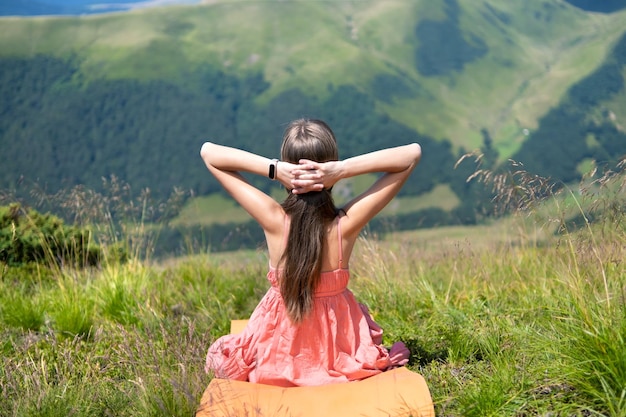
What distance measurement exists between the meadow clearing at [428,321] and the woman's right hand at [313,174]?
3.06 ft

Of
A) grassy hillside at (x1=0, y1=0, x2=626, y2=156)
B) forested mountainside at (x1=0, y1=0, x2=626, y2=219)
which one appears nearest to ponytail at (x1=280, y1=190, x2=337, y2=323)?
forested mountainside at (x1=0, y1=0, x2=626, y2=219)

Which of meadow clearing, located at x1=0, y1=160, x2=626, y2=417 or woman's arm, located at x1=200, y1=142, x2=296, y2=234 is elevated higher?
woman's arm, located at x1=200, y1=142, x2=296, y2=234

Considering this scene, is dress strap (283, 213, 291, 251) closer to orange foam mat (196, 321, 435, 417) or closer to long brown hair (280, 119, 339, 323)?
long brown hair (280, 119, 339, 323)

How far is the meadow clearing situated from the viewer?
8.87ft

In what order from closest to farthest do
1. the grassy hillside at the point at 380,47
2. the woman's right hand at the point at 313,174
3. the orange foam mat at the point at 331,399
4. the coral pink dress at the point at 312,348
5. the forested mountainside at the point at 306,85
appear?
the orange foam mat at the point at 331,399
the woman's right hand at the point at 313,174
the coral pink dress at the point at 312,348
the forested mountainside at the point at 306,85
the grassy hillside at the point at 380,47

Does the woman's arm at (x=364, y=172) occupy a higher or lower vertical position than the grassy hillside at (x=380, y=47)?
higher

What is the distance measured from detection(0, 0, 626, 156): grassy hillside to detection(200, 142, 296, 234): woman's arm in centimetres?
9100

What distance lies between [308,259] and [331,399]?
0.63 metres

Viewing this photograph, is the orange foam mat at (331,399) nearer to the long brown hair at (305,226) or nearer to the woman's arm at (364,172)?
the long brown hair at (305,226)

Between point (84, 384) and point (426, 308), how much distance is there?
7.56ft

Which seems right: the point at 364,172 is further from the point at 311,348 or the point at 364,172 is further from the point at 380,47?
the point at 380,47

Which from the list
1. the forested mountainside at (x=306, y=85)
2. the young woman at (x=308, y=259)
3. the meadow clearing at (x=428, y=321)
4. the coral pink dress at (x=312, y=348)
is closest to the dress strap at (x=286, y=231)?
the young woman at (x=308, y=259)

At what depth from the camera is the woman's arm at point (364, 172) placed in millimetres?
2926

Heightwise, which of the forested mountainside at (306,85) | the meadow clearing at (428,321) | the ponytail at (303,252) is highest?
the ponytail at (303,252)
